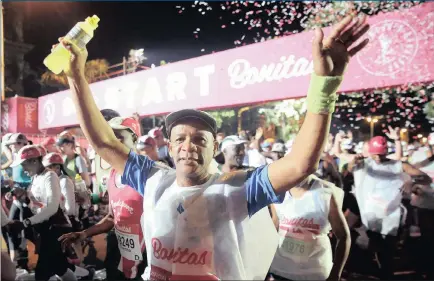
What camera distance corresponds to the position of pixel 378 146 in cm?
359

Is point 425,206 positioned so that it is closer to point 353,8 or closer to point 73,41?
point 353,8

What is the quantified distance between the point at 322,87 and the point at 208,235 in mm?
784

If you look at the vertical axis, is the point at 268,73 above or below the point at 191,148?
above

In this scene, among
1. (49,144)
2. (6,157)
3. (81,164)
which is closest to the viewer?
(81,164)

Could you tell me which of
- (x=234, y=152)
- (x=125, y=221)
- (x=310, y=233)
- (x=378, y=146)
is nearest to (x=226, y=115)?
(x=234, y=152)

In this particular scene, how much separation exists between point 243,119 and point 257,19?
1007mm

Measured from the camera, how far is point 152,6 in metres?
3.01

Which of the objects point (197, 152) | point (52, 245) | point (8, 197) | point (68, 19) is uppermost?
point (68, 19)

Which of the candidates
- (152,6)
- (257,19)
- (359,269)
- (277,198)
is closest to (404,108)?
(359,269)

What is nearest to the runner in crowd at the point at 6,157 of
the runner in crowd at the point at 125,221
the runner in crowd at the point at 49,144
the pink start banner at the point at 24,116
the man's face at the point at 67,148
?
the pink start banner at the point at 24,116

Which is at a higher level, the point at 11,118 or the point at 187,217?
the point at 11,118

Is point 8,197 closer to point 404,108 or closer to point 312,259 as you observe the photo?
point 312,259

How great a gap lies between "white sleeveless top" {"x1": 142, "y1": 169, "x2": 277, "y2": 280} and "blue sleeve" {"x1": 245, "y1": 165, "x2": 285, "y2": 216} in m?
0.03

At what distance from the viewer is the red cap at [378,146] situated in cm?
358
